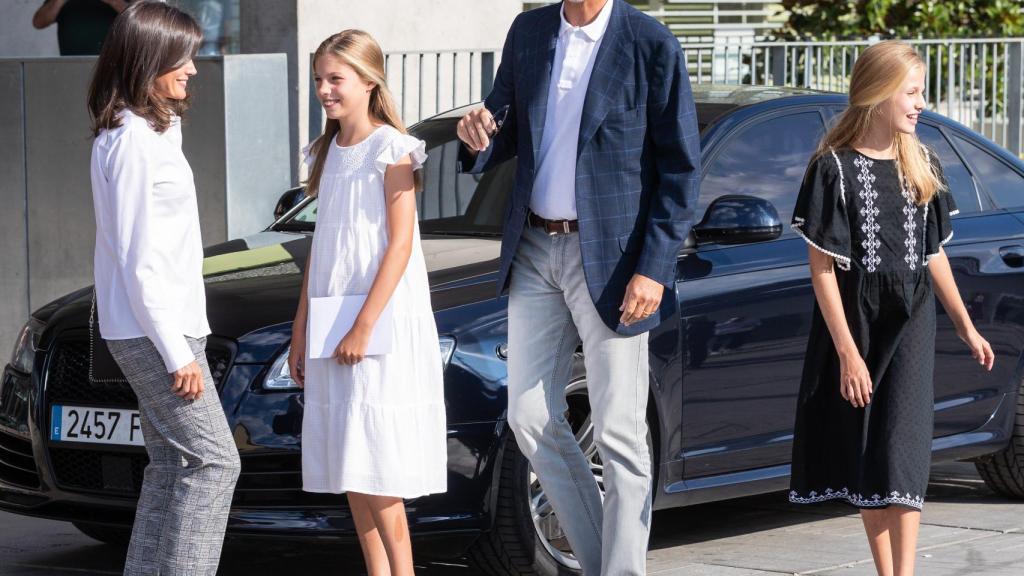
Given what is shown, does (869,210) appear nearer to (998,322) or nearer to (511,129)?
(511,129)

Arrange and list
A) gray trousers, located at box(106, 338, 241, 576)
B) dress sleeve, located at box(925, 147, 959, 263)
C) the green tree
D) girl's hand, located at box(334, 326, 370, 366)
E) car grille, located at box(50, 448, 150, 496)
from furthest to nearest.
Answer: the green tree → car grille, located at box(50, 448, 150, 496) → dress sleeve, located at box(925, 147, 959, 263) → girl's hand, located at box(334, 326, 370, 366) → gray trousers, located at box(106, 338, 241, 576)

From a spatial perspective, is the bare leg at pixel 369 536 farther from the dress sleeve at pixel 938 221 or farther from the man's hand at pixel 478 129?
the dress sleeve at pixel 938 221

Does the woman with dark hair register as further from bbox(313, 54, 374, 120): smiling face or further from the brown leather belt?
the brown leather belt

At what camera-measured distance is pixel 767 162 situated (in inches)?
233

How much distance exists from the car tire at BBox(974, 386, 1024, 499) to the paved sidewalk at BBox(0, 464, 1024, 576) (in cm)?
7

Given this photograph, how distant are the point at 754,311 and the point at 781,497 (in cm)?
161

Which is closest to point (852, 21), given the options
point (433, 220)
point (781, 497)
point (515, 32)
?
point (781, 497)

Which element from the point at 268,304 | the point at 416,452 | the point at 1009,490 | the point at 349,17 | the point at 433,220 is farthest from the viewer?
the point at 349,17

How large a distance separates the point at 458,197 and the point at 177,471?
1873 mm

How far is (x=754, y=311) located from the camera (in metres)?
5.63

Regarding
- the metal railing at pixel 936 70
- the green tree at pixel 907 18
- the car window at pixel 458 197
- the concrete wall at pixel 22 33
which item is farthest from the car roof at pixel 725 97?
the green tree at pixel 907 18

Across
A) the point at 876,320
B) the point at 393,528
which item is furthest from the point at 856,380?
the point at 393,528

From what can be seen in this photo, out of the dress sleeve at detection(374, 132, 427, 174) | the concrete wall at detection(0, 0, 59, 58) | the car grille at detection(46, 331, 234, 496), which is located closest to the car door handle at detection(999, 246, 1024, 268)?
the dress sleeve at detection(374, 132, 427, 174)

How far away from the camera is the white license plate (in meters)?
5.10
